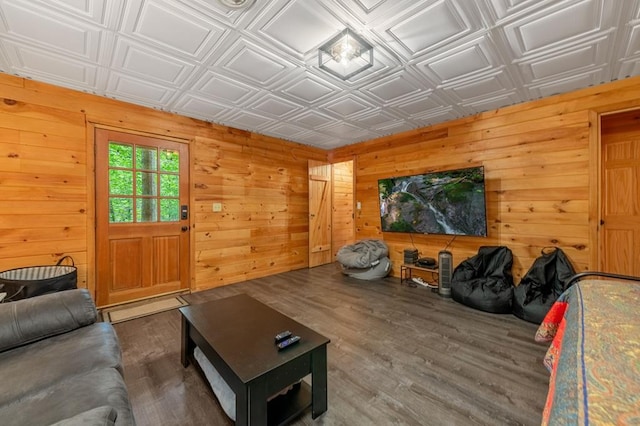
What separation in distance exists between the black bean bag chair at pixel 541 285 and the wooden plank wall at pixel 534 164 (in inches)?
8.4

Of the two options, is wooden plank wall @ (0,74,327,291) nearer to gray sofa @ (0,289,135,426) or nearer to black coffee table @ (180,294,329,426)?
gray sofa @ (0,289,135,426)

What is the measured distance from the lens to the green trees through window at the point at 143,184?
10.3ft

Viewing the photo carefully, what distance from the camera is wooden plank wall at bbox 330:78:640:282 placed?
9.10 feet

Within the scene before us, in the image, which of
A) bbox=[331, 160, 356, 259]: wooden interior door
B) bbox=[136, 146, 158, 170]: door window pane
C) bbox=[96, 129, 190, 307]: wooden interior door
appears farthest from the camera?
bbox=[331, 160, 356, 259]: wooden interior door

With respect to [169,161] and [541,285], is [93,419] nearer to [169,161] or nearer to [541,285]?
[169,161]

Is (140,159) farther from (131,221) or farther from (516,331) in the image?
(516,331)

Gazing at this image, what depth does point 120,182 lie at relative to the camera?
3172 millimetres

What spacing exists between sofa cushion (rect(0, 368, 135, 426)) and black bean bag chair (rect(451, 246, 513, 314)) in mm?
3251

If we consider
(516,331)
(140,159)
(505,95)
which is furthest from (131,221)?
(505,95)

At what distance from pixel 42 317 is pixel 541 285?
4.21 meters

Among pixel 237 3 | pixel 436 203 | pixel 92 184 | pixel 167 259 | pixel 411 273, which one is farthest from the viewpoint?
pixel 411 273

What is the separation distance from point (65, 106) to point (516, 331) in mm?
5210

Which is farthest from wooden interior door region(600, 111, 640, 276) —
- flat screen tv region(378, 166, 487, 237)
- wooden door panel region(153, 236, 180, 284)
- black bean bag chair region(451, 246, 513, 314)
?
wooden door panel region(153, 236, 180, 284)

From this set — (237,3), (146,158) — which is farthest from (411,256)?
(146,158)
